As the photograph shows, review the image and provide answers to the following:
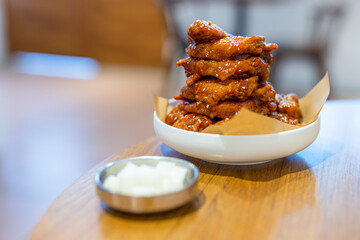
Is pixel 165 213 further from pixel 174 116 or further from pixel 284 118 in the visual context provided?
pixel 284 118

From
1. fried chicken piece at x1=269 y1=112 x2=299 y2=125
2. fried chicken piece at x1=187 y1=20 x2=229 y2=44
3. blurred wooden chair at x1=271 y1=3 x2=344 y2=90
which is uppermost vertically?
fried chicken piece at x1=187 y1=20 x2=229 y2=44

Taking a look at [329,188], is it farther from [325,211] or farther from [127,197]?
[127,197]

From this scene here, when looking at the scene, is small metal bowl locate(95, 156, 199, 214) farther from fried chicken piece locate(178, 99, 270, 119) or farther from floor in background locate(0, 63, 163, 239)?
floor in background locate(0, 63, 163, 239)

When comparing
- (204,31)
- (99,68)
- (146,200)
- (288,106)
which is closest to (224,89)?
(204,31)

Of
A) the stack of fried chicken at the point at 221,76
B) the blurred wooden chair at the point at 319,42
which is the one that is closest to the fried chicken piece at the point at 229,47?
the stack of fried chicken at the point at 221,76

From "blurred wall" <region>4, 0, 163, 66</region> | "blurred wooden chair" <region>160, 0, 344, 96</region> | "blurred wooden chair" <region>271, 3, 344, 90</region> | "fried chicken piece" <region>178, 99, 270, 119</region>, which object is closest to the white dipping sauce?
"fried chicken piece" <region>178, 99, 270, 119</region>

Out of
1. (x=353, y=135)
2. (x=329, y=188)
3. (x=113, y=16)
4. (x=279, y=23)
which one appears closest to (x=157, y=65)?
(x=113, y=16)
